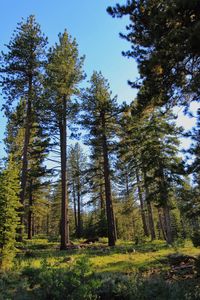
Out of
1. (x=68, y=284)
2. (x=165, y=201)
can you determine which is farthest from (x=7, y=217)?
(x=165, y=201)

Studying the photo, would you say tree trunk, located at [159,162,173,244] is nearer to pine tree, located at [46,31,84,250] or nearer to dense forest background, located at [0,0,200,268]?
dense forest background, located at [0,0,200,268]

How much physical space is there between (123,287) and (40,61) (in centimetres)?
1638

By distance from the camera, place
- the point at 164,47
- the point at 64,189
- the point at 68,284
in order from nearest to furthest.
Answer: the point at 68,284 < the point at 164,47 < the point at 64,189

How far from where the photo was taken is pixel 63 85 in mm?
18672

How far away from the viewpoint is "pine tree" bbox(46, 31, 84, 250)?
18469 millimetres

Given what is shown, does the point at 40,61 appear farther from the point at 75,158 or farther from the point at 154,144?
the point at 75,158

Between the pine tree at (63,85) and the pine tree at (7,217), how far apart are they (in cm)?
674

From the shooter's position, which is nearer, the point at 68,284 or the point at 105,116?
the point at 68,284

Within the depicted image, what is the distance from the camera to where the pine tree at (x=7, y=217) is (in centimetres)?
1047

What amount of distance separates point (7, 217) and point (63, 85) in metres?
10.5

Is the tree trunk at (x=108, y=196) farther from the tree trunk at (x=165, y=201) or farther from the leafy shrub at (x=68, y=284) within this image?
the leafy shrub at (x=68, y=284)

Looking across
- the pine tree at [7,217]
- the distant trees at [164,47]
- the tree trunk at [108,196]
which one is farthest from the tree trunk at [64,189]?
the distant trees at [164,47]

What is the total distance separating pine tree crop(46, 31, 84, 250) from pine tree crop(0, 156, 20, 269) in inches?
265

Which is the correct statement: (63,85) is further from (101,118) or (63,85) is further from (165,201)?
(165,201)
